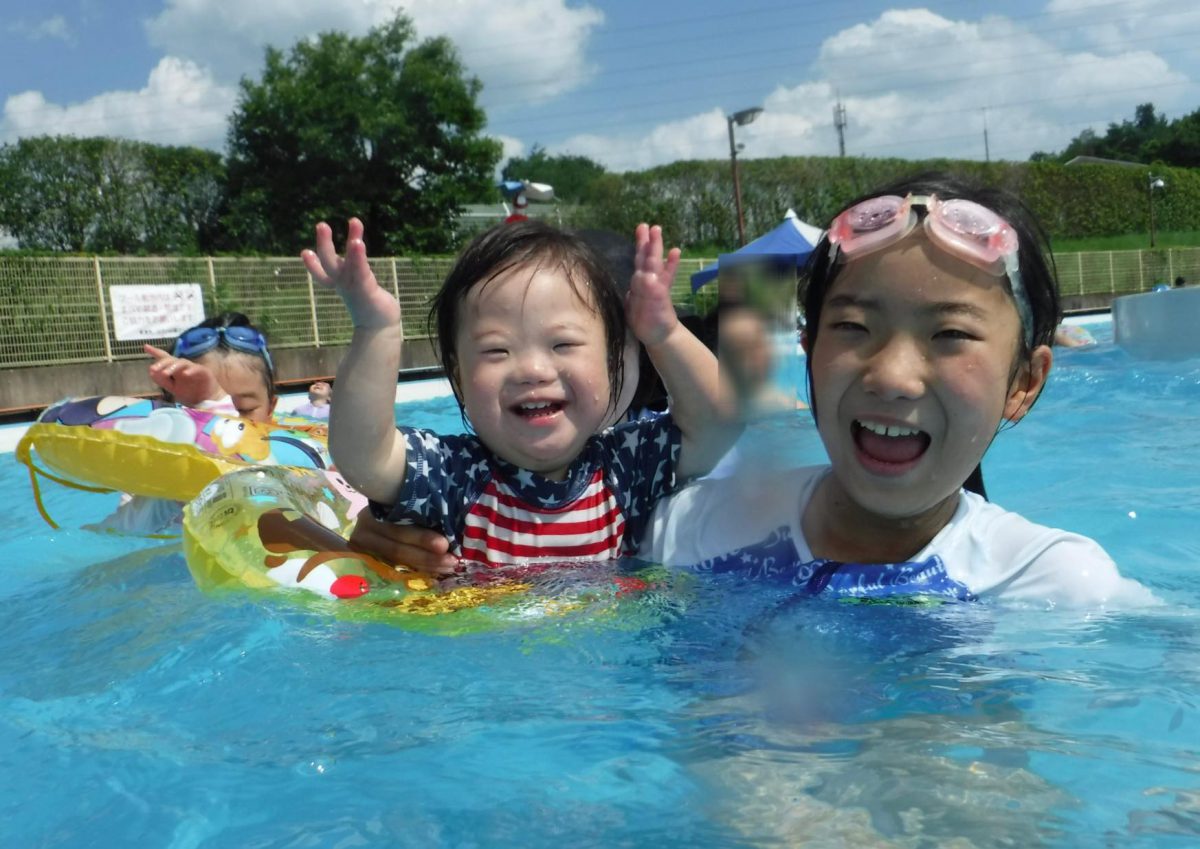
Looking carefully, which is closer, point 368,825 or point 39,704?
point 368,825

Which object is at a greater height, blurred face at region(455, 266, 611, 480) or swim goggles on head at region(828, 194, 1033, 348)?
swim goggles on head at region(828, 194, 1033, 348)

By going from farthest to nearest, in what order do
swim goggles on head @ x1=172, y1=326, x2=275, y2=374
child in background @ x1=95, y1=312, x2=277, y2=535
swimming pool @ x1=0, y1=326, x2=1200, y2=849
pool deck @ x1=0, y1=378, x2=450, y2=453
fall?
pool deck @ x1=0, y1=378, x2=450, y2=453
swim goggles on head @ x1=172, y1=326, x2=275, y2=374
child in background @ x1=95, y1=312, x2=277, y2=535
swimming pool @ x1=0, y1=326, x2=1200, y2=849

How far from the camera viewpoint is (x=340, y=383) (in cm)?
236

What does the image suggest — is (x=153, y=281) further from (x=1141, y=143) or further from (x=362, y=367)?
(x=1141, y=143)

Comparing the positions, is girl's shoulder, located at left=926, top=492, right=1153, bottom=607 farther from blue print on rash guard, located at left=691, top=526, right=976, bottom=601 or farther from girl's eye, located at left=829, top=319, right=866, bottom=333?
girl's eye, located at left=829, top=319, right=866, bottom=333

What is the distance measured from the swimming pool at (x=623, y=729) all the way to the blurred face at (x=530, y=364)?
461 mm

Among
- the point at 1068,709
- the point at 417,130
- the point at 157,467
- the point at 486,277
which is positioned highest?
the point at 417,130

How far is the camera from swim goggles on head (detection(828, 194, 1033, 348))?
1.99 meters

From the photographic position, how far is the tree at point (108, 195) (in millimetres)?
28562

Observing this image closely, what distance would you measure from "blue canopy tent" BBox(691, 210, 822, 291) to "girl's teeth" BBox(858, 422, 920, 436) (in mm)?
497

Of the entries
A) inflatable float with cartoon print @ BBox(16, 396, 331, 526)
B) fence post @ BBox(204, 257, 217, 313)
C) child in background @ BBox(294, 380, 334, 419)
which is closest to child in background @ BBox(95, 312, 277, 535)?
inflatable float with cartoon print @ BBox(16, 396, 331, 526)

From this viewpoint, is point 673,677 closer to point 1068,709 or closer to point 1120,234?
point 1068,709

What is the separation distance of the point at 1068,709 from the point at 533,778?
91 centimetres

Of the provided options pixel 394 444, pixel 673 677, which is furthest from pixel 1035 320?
pixel 394 444
